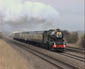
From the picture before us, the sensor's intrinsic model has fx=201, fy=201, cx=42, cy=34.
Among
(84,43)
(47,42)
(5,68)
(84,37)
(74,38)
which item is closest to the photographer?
(5,68)

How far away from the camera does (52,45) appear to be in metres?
25.9

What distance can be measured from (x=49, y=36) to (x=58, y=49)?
2.46 meters

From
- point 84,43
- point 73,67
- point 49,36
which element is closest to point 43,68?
point 73,67

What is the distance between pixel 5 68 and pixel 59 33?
15.7 meters

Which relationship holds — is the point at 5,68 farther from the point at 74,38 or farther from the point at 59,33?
the point at 74,38

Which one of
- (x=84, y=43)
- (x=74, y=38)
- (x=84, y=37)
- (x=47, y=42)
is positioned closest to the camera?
(x=47, y=42)

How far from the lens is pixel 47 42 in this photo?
2756cm

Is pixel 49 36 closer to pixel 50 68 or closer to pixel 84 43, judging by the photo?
pixel 84 43

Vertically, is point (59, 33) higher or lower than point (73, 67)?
higher

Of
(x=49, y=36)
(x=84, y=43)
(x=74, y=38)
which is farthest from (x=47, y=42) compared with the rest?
(x=74, y=38)

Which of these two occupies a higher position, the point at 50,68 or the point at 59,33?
the point at 59,33

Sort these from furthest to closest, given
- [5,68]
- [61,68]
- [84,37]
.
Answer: [84,37]
[61,68]
[5,68]

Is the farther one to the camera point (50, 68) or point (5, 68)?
point (50, 68)

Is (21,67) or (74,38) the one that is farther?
(74,38)
